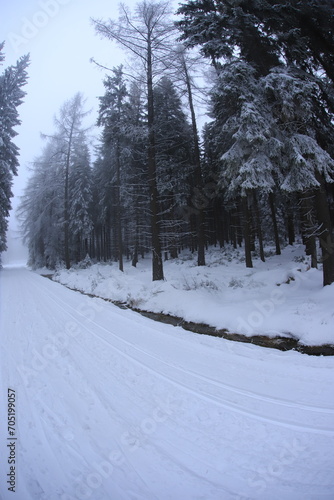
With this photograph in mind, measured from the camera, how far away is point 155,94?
11422 millimetres

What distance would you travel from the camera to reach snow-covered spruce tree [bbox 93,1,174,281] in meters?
9.46

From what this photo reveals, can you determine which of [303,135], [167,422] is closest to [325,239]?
[303,135]

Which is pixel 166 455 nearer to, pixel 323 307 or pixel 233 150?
pixel 323 307

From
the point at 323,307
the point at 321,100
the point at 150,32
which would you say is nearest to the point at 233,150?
the point at 321,100

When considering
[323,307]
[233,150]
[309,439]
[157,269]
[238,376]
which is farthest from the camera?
[157,269]

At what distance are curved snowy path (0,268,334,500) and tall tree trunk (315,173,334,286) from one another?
11.8 ft

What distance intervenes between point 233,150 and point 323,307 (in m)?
5.35

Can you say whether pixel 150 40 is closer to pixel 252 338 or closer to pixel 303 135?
pixel 303 135

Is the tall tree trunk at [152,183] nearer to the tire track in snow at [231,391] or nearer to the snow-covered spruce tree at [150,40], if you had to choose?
the snow-covered spruce tree at [150,40]

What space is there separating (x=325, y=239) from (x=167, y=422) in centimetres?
689

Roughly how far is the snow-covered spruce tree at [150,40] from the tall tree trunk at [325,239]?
19.9ft

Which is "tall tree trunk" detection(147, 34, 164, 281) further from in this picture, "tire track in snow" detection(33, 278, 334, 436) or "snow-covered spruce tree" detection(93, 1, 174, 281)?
"tire track in snow" detection(33, 278, 334, 436)

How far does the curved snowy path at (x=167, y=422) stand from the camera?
1.97 meters

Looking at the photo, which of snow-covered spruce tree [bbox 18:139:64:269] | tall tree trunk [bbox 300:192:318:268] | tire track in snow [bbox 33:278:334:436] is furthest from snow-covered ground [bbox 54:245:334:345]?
snow-covered spruce tree [bbox 18:139:64:269]
